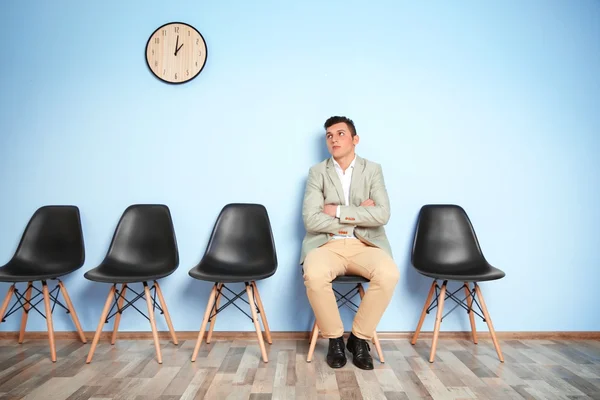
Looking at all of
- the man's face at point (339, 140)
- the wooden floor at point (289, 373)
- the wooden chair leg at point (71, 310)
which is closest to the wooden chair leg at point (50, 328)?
the wooden floor at point (289, 373)

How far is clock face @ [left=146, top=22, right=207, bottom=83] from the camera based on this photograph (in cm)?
300

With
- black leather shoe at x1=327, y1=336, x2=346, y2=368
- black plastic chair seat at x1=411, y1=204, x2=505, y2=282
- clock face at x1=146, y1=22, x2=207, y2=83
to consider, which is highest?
clock face at x1=146, y1=22, x2=207, y2=83

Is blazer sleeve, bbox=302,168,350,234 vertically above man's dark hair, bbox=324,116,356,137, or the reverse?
man's dark hair, bbox=324,116,356,137

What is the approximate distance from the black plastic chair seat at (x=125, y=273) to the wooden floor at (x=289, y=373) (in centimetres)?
51

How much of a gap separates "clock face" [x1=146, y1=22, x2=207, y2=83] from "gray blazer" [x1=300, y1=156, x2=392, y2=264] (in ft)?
3.84

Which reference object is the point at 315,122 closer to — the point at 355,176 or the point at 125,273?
the point at 355,176

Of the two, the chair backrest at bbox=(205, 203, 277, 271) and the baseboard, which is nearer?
the chair backrest at bbox=(205, 203, 277, 271)

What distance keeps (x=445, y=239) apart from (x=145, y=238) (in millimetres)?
2120

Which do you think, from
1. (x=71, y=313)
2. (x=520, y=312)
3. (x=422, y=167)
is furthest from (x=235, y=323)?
(x=520, y=312)

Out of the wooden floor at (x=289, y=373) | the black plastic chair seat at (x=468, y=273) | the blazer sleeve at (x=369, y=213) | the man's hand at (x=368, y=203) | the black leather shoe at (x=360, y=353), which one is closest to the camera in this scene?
the wooden floor at (x=289, y=373)

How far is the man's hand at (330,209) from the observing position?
2.67 meters

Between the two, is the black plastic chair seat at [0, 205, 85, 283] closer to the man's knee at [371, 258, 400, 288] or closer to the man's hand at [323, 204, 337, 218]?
the man's hand at [323, 204, 337, 218]

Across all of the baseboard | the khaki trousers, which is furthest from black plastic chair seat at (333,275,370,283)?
the baseboard

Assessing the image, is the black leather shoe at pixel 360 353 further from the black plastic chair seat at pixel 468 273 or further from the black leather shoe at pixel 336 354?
the black plastic chair seat at pixel 468 273
